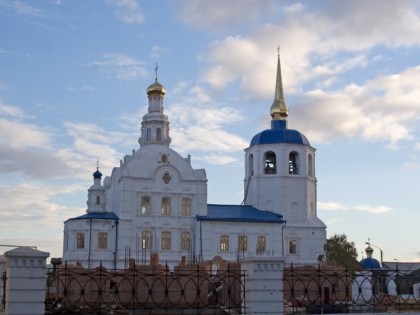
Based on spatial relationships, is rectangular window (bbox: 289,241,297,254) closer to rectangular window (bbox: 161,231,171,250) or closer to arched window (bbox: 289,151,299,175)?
arched window (bbox: 289,151,299,175)

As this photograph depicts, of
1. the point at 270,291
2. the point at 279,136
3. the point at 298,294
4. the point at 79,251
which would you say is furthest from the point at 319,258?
the point at 270,291

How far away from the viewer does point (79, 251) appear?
153 feet

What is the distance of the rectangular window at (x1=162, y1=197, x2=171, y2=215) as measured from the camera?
49000mm

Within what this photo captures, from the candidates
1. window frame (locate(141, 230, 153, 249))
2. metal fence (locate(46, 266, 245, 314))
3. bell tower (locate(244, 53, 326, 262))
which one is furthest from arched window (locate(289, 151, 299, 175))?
metal fence (locate(46, 266, 245, 314))

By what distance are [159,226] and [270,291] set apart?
3372 centimetres

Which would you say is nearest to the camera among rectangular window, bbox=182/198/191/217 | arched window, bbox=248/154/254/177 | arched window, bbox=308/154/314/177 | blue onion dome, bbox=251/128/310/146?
rectangular window, bbox=182/198/191/217

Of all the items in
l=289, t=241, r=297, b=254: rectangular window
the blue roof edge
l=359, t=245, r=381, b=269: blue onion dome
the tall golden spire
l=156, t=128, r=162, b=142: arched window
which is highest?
the tall golden spire

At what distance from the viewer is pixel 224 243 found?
4931 cm

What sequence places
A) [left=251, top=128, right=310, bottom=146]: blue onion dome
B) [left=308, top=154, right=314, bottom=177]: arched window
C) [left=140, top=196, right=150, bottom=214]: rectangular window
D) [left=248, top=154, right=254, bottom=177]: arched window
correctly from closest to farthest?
[left=140, top=196, right=150, bottom=214]: rectangular window < [left=251, top=128, right=310, bottom=146]: blue onion dome < [left=308, top=154, right=314, bottom=177]: arched window < [left=248, top=154, right=254, bottom=177]: arched window

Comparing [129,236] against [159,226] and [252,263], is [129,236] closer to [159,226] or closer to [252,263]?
[159,226]

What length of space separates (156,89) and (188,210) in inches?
405

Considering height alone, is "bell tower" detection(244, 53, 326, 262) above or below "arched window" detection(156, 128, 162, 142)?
below

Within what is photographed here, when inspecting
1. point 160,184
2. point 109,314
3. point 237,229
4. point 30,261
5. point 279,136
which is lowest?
point 109,314

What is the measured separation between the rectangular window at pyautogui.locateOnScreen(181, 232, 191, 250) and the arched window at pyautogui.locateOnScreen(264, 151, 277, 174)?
28.8ft
